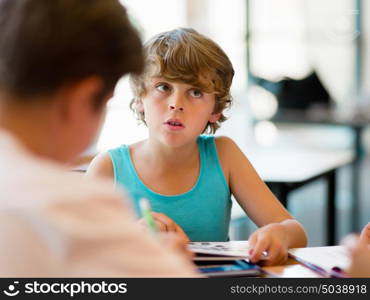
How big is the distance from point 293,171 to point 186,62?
3.48ft

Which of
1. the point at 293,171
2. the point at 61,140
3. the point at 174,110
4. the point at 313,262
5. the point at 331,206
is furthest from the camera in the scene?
the point at 331,206

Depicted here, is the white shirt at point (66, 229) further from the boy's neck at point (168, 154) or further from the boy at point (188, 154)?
the boy's neck at point (168, 154)

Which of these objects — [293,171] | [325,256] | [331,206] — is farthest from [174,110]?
[331,206]

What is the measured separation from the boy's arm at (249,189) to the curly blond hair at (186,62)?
0.17 metres

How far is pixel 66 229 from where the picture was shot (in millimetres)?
622

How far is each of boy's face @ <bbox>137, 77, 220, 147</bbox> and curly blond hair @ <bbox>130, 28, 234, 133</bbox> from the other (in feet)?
0.07

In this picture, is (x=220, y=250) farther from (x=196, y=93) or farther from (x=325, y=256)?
(x=196, y=93)

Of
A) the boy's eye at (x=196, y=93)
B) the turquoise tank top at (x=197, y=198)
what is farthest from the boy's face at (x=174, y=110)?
the turquoise tank top at (x=197, y=198)

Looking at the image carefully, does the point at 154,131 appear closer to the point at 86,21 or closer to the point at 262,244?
the point at 262,244

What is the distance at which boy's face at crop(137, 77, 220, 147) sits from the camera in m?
1.48

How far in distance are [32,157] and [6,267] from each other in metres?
0.15

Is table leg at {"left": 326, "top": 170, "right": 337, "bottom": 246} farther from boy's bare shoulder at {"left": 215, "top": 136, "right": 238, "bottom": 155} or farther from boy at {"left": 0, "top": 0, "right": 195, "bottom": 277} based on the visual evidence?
→ boy at {"left": 0, "top": 0, "right": 195, "bottom": 277}

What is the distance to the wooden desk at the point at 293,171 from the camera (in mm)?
2188

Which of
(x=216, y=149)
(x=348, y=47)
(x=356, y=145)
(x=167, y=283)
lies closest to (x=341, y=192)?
(x=356, y=145)
